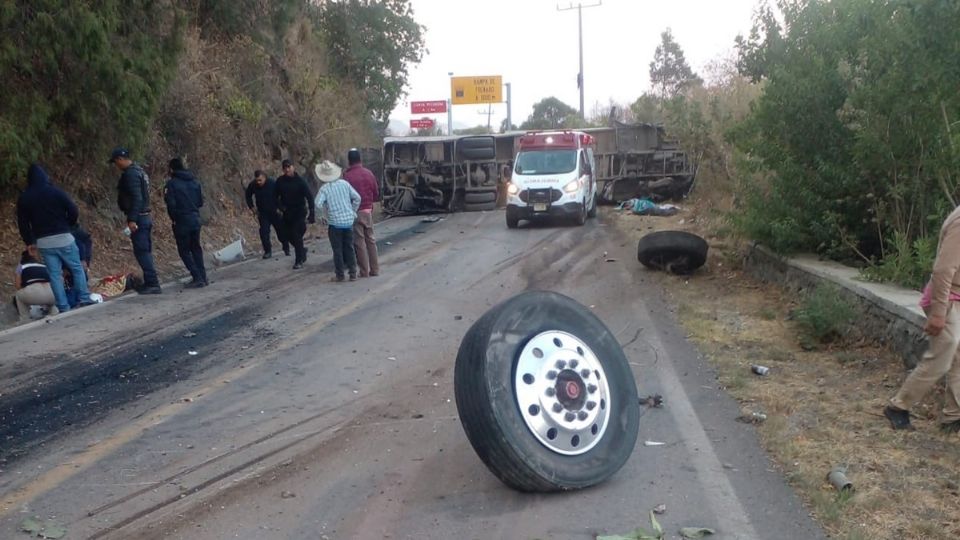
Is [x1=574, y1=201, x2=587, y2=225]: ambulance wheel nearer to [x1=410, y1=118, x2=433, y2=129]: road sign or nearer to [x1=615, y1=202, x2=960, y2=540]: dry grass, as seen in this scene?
[x1=615, y1=202, x2=960, y2=540]: dry grass

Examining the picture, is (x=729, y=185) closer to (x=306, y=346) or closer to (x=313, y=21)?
(x=306, y=346)

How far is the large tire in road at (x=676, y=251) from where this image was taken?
13625 millimetres

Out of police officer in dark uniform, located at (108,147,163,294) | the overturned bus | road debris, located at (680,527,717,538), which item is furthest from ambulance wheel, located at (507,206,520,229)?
road debris, located at (680,527,717,538)

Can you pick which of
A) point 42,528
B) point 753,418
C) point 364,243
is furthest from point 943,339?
point 364,243

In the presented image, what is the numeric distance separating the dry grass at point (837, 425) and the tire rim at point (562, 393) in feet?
4.09

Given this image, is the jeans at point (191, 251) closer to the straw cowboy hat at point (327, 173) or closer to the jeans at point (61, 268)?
the jeans at point (61, 268)

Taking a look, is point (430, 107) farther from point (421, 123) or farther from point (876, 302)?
point (876, 302)

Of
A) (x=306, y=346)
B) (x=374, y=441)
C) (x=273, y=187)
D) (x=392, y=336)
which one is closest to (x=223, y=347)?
(x=306, y=346)

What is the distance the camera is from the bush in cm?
891

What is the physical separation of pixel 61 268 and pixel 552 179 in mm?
13359

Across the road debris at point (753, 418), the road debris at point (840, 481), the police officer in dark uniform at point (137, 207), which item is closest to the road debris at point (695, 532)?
the road debris at point (840, 481)

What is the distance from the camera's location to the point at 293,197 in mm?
15594

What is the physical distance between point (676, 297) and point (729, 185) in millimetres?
9404

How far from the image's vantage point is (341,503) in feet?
17.2
